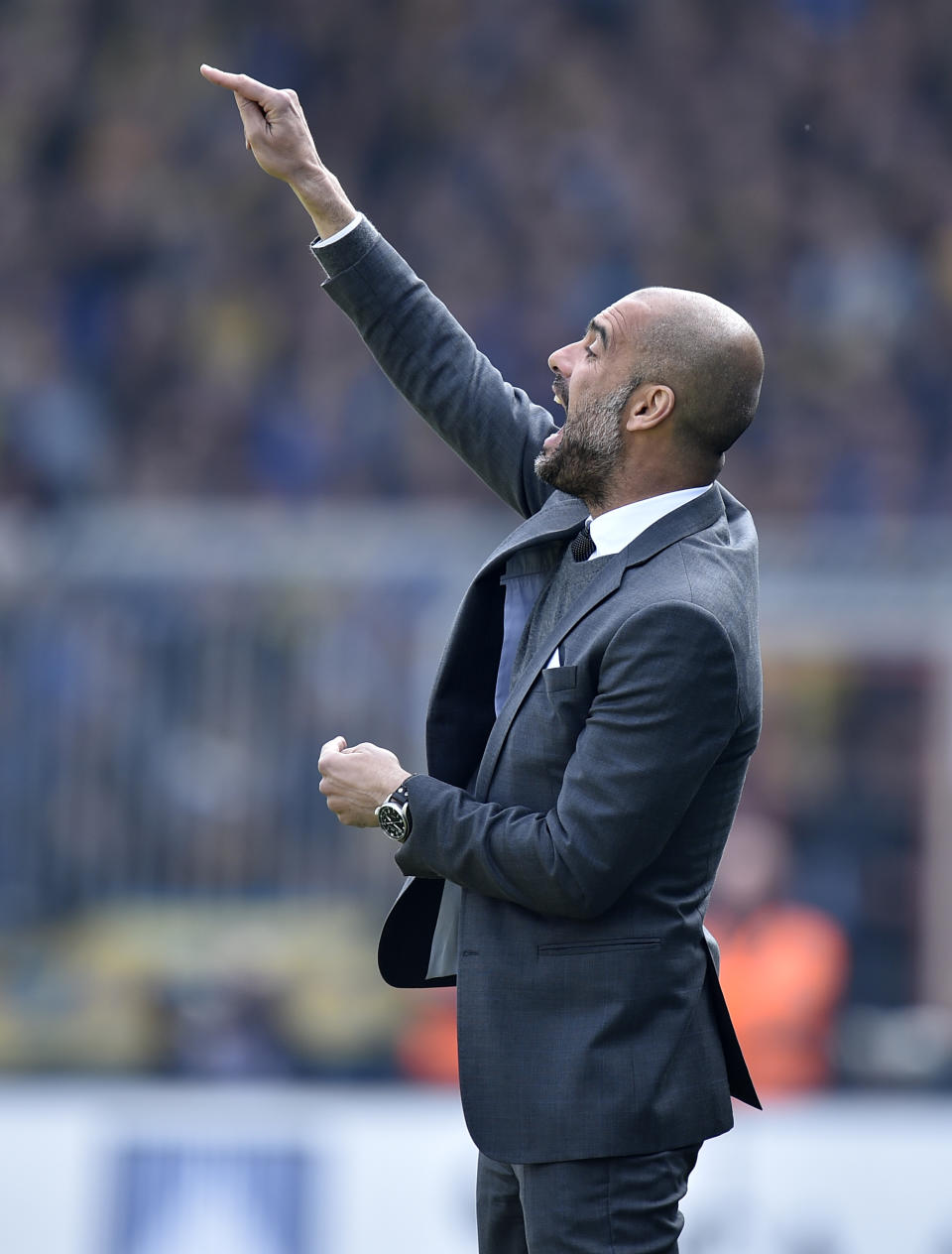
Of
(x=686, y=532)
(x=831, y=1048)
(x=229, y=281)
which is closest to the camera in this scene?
(x=686, y=532)

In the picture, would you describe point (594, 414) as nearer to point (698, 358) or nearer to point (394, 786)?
point (698, 358)

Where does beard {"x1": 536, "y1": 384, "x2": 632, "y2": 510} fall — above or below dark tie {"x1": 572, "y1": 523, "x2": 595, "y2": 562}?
above

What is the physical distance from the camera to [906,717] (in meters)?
6.14

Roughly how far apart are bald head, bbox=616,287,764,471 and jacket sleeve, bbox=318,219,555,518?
0.40 m

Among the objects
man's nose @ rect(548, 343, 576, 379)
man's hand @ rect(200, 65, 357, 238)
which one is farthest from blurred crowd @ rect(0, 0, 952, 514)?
man's nose @ rect(548, 343, 576, 379)

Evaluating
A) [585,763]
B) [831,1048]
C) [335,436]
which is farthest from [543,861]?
[335,436]

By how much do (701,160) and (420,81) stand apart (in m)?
1.76

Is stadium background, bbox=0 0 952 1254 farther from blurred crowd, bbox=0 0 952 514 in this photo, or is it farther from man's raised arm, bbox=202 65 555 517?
man's raised arm, bbox=202 65 555 517

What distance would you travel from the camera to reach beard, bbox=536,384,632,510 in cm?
239

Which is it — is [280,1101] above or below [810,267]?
below

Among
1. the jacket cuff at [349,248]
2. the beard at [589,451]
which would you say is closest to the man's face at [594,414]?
the beard at [589,451]

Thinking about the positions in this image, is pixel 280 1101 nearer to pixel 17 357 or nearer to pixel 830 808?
pixel 830 808

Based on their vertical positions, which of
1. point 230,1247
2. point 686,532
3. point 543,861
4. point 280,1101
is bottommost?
point 230,1247

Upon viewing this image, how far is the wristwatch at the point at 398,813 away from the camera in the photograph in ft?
7.67
